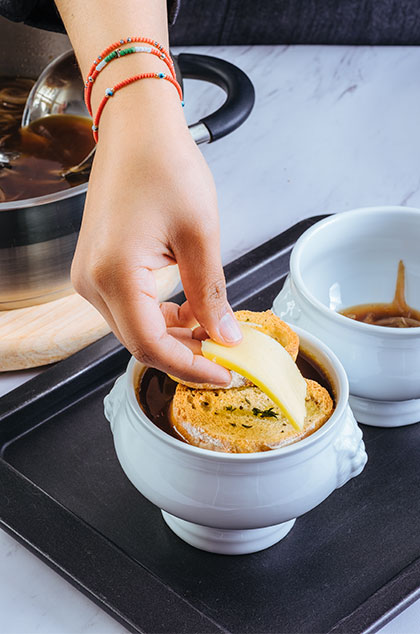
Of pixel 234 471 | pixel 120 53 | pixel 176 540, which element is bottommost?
pixel 176 540

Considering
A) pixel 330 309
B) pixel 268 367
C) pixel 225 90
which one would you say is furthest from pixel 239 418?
pixel 225 90

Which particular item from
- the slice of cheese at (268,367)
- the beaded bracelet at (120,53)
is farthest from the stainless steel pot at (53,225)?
the slice of cheese at (268,367)

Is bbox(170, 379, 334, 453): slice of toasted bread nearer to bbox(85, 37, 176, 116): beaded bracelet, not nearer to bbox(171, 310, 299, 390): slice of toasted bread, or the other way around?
bbox(171, 310, 299, 390): slice of toasted bread

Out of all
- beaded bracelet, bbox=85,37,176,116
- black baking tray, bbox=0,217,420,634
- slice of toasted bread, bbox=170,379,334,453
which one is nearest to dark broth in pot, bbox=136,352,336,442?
slice of toasted bread, bbox=170,379,334,453

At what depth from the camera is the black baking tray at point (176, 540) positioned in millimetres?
617

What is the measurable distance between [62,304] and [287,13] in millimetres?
737

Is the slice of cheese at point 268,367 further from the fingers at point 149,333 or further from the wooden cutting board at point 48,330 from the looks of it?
the wooden cutting board at point 48,330

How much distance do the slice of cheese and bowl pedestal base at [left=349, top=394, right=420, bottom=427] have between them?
0.54ft

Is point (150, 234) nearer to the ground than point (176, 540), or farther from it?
farther from it

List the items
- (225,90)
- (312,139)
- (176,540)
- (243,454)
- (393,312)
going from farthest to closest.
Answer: (312,139)
(225,90)
(393,312)
(176,540)
(243,454)

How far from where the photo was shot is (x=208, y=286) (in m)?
0.62

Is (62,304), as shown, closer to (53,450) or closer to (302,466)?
(53,450)

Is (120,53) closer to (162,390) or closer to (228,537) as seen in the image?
(162,390)

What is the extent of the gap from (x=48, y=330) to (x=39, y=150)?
0.26 m
